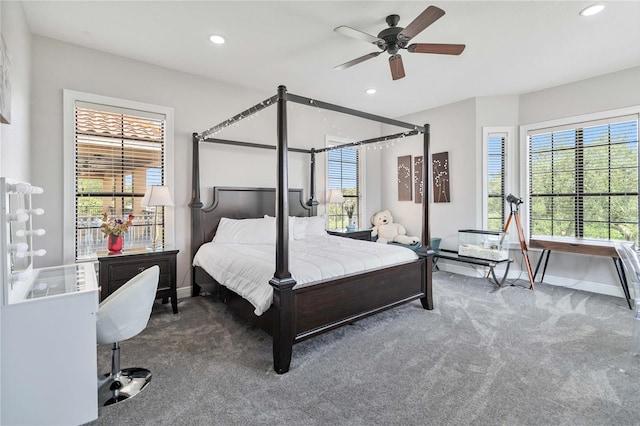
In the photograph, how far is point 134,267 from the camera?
320 centimetres

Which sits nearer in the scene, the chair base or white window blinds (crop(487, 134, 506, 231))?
the chair base

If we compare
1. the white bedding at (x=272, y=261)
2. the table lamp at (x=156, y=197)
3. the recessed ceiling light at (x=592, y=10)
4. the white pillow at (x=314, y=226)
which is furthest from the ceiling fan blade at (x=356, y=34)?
the white pillow at (x=314, y=226)

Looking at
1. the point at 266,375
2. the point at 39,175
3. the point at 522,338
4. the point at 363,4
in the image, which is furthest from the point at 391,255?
the point at 39,175

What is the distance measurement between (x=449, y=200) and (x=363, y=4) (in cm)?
376

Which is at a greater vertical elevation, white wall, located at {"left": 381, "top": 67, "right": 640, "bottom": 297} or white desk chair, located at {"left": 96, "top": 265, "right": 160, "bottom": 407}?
white wall, located at {"left": 381, "top": 67, "right": 640, "bottom": 297}

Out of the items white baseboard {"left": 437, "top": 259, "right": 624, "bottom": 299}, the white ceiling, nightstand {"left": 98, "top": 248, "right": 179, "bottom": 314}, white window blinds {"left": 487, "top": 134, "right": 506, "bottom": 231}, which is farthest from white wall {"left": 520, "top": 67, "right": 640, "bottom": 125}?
nightstand {"left": 98, "top": 248, "right": 179, "bottom": 314}

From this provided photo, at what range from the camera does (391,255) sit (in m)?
3.23

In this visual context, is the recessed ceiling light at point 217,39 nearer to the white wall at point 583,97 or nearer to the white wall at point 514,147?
the white wall at point 514,147

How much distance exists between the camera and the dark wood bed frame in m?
2.32

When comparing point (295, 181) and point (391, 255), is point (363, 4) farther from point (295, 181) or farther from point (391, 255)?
point (295, 181)

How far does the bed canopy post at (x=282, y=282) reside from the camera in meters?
2.28

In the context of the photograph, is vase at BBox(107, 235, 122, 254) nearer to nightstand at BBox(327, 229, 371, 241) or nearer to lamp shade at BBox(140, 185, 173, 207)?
lamp shade at BBox(140, 185, 173, 207)

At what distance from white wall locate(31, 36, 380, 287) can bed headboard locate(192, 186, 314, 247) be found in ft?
0.46

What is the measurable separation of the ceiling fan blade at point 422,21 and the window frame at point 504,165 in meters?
2.99
